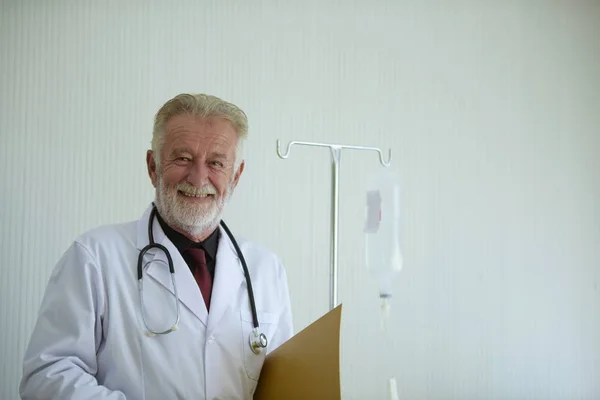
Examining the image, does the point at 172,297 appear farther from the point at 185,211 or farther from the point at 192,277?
the point at 185,211

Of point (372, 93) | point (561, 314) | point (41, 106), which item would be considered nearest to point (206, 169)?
point (41, 106)

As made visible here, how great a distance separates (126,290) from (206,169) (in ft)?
1.03

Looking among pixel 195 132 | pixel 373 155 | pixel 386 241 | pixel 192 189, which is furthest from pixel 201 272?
pixel 373 155

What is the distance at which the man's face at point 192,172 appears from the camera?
145 cm

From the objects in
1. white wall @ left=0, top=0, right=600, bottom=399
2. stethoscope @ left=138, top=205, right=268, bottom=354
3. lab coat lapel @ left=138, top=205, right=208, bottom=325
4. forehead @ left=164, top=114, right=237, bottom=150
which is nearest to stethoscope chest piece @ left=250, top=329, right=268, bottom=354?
stethoscope @ left=138, top=205, right=268, bottom=354

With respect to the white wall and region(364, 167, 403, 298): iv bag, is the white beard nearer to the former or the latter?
the white wall

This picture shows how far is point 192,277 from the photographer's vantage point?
142 centimetres

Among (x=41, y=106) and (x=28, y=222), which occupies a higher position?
(x=41, y=106)

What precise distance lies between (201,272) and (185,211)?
5.7 inches

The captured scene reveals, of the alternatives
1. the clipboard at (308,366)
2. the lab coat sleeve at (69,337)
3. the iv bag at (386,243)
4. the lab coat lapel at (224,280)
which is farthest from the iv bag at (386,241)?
the lab coat sleeve at (69,337)

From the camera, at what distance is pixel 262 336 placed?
1.41 m

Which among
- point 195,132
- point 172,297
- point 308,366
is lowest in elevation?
point 308,366

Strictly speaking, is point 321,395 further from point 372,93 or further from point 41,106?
point 372,93

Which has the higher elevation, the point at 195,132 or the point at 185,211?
the point at 195,132
